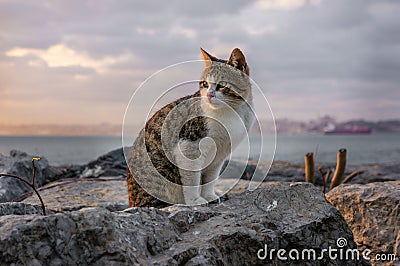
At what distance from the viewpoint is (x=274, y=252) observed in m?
3.08

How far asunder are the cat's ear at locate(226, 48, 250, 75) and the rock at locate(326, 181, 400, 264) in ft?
5.56

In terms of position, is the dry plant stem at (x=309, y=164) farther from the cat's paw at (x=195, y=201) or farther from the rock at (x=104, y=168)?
the rock at (x=104, y=168)

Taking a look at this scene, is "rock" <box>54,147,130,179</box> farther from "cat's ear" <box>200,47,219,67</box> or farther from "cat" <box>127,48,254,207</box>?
"cat's ear" <box>200,47,219,67</box>

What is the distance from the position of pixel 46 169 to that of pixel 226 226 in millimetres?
5467

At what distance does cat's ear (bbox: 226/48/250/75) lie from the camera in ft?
13.5

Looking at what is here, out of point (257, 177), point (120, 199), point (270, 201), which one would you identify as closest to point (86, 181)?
point (120, 199)

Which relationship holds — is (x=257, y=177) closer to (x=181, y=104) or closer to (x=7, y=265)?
(x=181, y=104)

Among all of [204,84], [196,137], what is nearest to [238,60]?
[204,84]

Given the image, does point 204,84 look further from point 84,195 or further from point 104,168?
point 104,168

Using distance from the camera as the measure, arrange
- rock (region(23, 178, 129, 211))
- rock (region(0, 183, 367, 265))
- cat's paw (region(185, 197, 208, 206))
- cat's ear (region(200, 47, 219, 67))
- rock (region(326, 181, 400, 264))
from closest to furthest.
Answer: rock (region(0, 183, 367, 265)), rock (region(326, 181, 400, 264)), cat's paw (region(185, 197, 208, 206)), cat's ear (region(200, 47, 219, 67)), rock (region(23, 178, 129, 211))

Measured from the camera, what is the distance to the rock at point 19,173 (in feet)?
19.1

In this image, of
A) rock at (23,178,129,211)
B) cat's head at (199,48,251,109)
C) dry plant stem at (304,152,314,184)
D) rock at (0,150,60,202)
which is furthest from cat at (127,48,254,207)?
dry plant stem at (304,152,314,184)

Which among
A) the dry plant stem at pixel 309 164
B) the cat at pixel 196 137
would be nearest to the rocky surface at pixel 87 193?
the cat at pixel 196 137

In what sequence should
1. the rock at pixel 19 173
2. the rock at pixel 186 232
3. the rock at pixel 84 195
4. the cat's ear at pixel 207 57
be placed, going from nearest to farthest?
1. the rock at pixel 186 232
2. the cat's ear at pixel 207 57
3. the rock at pixel 84 195
4. the rock at pixel 19 173
